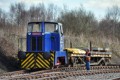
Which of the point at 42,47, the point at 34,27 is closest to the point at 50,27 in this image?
the point at 34,27

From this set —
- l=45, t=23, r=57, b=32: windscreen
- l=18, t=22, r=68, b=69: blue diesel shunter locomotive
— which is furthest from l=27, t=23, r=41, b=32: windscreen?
l=45, t=23, r=57, b=32: windscreen

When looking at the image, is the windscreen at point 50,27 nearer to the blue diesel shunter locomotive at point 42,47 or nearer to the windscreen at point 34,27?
the blue diesel shunter locomotive at point 42,47

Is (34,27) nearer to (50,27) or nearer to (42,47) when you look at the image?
(50,27)

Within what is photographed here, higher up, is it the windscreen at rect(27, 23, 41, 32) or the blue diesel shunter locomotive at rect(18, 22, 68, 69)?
the windscreen at rect(27, 23, 41, 32)

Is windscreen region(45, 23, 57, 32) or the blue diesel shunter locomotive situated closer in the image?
the blue diesel shunter locomotive

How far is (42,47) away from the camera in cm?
2288

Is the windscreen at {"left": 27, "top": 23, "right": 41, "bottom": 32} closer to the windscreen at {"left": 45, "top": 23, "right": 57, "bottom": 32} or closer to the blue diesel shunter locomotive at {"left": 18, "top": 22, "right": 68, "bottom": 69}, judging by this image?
the blue diesel shunter locomotive at {"left": 18, "top": 22, "right": 68, "bottom": 69}

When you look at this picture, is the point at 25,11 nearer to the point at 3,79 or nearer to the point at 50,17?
the point at 50,17

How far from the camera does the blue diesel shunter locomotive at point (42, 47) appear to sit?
22.3 m

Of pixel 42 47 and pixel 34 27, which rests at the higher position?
pixel 34 27

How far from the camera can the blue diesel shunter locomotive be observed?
2234cm

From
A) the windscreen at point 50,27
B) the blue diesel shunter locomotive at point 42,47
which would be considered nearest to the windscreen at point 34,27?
the blue diesel shunter locomotive at point 42,47

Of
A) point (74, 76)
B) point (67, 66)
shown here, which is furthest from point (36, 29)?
point (74, 76)

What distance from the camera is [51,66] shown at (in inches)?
888
